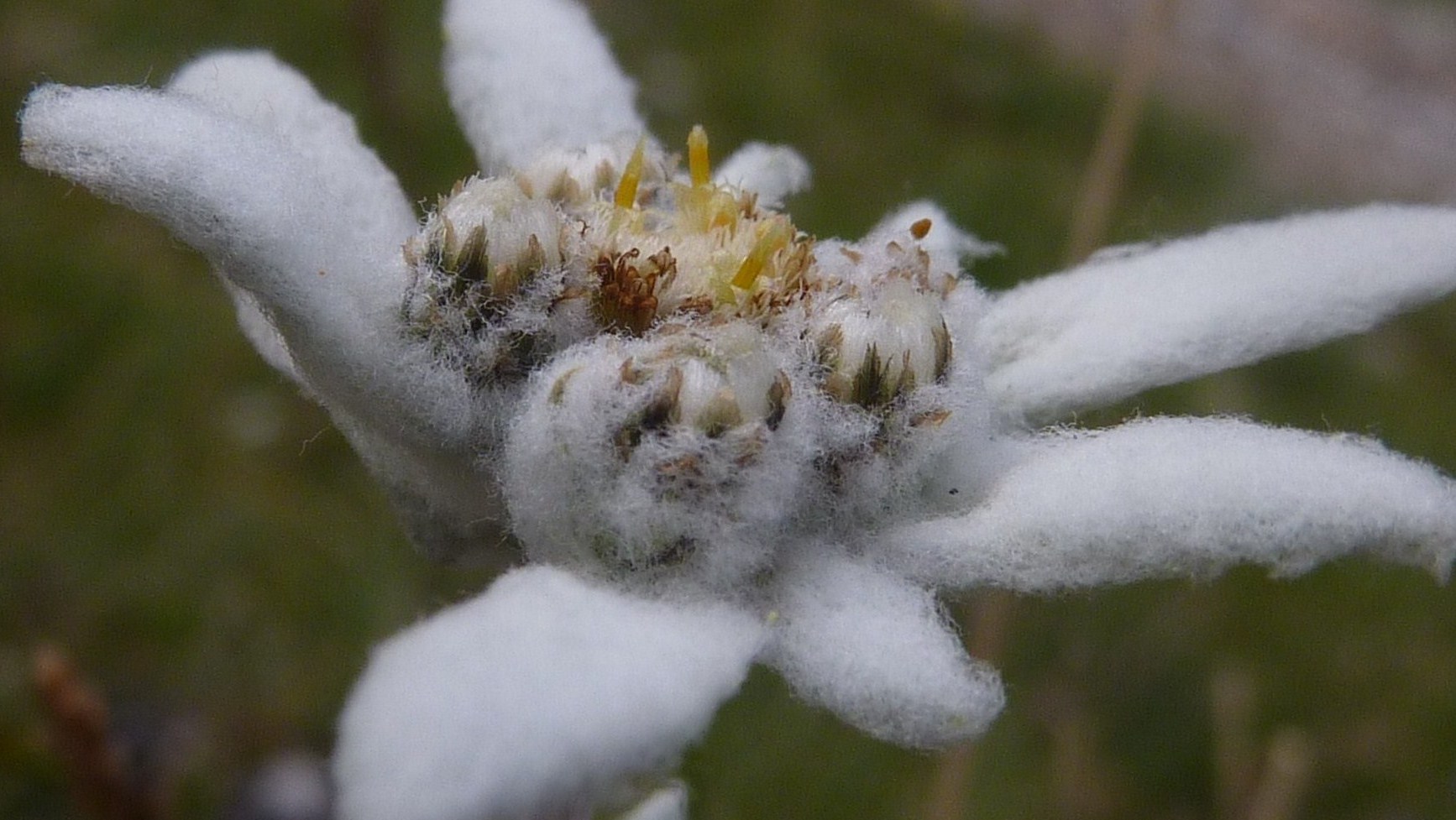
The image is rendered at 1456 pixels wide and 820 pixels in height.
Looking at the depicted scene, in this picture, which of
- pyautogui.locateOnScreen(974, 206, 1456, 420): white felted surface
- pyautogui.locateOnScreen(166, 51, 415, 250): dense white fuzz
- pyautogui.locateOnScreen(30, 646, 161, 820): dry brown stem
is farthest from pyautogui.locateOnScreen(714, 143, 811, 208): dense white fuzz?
pyautogui.locateOnScreen(30, 646, 161, 820): dry brown stem

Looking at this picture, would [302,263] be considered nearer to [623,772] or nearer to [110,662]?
[623,772]

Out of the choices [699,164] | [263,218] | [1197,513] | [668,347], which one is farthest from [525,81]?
[1197,513]

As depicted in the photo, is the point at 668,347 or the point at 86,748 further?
the point at 86,748

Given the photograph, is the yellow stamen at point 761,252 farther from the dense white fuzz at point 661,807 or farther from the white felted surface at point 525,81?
the dense white fuzz at point 661,807

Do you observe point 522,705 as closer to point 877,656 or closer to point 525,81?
point 877,656

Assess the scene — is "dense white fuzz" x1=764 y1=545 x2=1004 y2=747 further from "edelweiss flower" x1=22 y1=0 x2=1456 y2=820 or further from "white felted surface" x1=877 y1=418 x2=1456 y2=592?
"white felted surface" x1=877 y1=418 x2=1456 y2=592

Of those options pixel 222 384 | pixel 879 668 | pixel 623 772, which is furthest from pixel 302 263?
pixel 222 384
